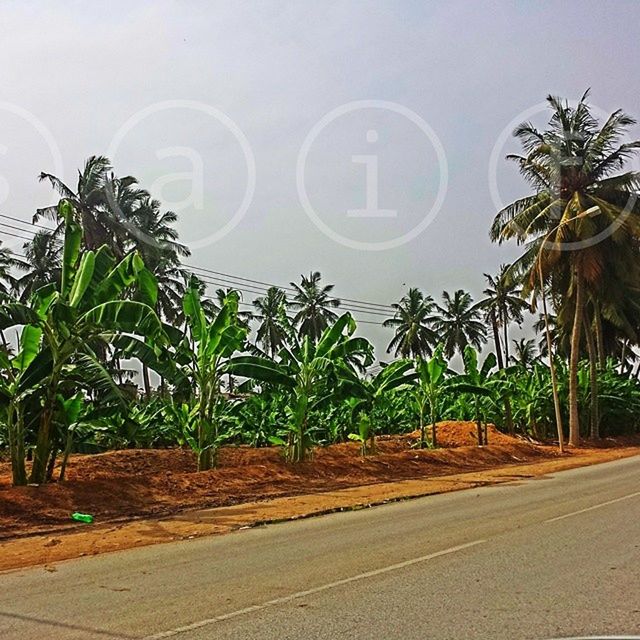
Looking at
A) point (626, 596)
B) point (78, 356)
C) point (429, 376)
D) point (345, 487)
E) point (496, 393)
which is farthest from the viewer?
point (496, 393)

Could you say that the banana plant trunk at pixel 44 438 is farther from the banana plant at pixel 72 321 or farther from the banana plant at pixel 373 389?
the banana plant at pixel 373 389

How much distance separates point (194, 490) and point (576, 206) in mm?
21523

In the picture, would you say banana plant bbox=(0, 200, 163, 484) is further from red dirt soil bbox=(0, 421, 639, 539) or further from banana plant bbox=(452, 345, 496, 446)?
banana plant bbox=(452, 345, 496, 446)

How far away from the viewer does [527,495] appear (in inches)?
613

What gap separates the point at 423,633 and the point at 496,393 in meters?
27.3

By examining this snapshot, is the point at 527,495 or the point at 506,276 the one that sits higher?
the point at 506,276

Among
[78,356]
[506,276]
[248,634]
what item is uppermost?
[506,276]

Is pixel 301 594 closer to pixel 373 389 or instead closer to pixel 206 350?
pixel 206 350

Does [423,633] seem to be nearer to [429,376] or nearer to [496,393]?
[429,376]

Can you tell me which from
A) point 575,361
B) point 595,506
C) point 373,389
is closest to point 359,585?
point 595,506

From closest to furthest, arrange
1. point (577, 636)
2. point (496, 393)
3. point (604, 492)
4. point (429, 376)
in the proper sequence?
point (577, 636)
point (604, 492)
point (429, 376)
point (496, 393)

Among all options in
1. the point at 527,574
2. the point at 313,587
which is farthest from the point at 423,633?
the point at 527,574

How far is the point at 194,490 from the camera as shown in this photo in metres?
15.5

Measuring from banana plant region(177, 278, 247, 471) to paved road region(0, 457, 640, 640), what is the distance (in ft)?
18.3
